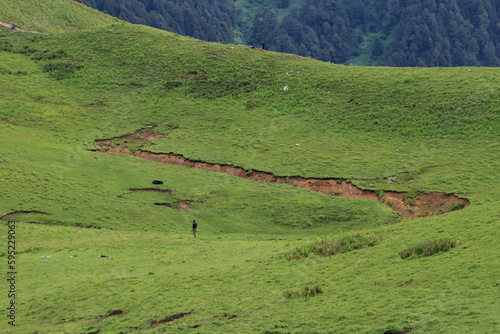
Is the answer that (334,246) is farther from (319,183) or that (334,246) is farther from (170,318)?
(319,183)

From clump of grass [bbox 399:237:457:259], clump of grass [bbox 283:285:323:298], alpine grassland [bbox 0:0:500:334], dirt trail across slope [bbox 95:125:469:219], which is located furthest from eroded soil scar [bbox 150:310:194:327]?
dirt trail across slope [bbox 95:125:469:219]

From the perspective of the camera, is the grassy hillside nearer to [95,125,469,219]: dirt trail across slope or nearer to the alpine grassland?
the alpine grassland

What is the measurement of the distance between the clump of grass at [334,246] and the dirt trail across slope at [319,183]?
18863 millimetres

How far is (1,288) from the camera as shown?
34.4 m

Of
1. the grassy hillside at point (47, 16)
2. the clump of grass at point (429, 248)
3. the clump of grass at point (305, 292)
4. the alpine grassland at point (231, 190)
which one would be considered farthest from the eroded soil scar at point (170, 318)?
the grassy hillside at point (47, 16)

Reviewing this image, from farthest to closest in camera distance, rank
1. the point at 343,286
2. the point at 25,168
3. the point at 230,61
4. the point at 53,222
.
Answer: the point at 230,61 < the point at 25,168 < the point at 53,222 < the point at 343,286

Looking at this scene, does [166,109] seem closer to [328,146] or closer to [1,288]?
[328,146]

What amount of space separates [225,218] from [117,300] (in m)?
22.2

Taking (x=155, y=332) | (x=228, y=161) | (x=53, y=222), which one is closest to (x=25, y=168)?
(x=53, y=222)

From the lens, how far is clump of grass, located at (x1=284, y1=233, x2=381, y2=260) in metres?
32.6

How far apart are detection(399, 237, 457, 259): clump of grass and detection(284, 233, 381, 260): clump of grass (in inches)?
130

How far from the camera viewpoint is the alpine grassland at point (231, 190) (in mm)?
26328

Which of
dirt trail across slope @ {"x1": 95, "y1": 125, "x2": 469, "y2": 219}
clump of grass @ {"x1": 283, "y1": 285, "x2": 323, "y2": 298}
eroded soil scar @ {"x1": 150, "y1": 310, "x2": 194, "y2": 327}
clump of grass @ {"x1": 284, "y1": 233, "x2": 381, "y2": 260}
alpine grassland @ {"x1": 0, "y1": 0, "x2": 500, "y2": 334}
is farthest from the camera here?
dirt trail across slope @ {"x1": 95, "y1": 125, "x2": 469, "y2": 219}

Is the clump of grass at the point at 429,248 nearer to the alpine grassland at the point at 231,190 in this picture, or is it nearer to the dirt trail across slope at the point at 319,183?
the alpine grassland at the point at 231,190
